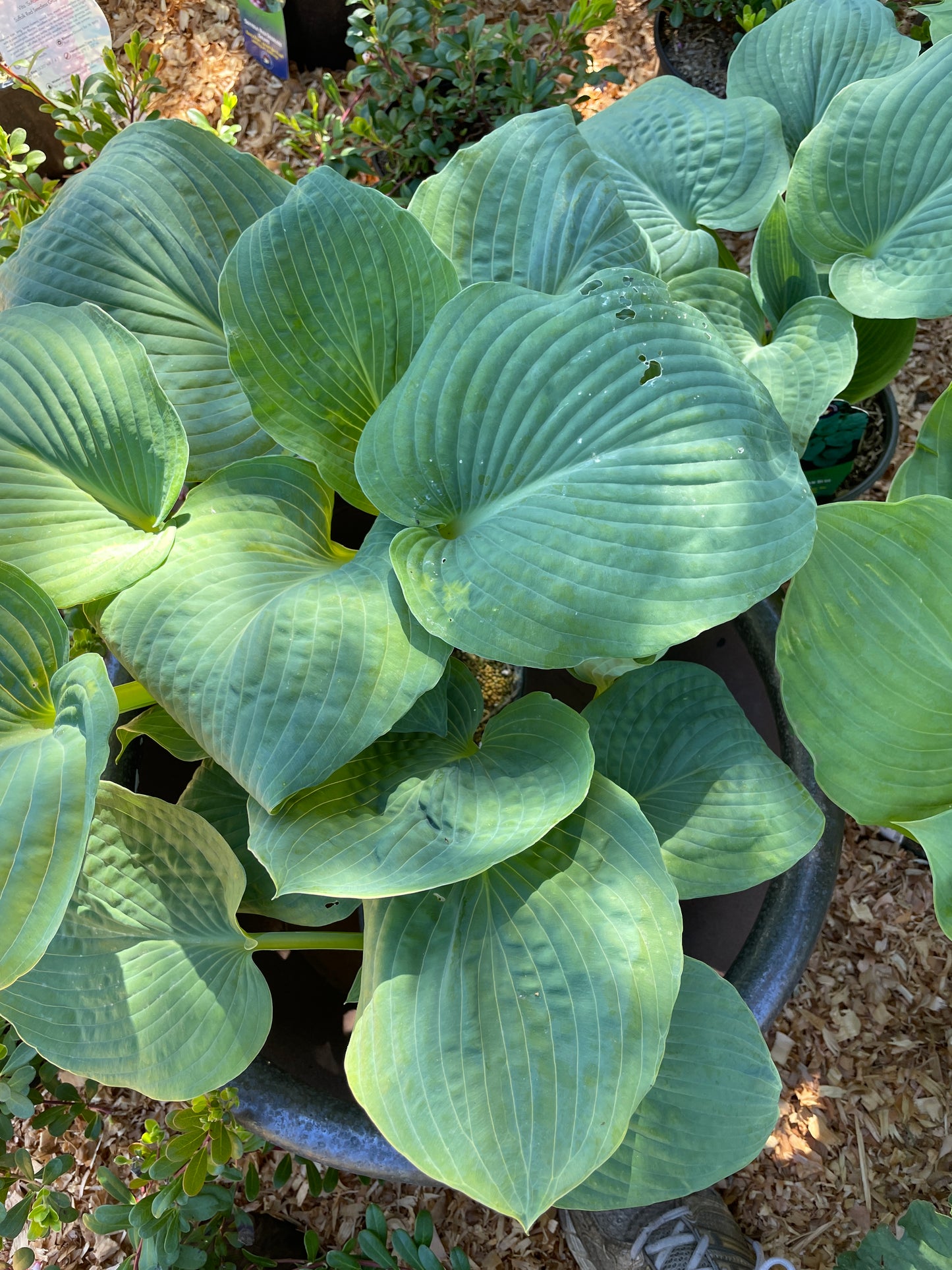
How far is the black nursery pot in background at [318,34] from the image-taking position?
1730mm

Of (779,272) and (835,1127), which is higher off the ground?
(779,272)

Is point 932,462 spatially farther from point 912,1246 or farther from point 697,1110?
point 912,1246

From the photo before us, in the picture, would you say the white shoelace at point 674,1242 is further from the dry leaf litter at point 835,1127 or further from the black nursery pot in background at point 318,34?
the black nursery pot in background at point 318,34

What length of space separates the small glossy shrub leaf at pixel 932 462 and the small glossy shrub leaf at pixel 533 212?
35 cm

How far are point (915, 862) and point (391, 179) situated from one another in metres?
1.47

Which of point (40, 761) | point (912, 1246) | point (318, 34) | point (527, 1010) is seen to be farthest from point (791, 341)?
point (318, 34)

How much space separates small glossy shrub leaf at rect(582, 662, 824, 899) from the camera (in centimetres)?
86

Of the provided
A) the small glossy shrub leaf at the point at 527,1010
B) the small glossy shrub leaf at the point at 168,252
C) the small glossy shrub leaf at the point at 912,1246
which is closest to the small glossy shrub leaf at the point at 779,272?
the small glossy shrub leaf at the point at 168,252

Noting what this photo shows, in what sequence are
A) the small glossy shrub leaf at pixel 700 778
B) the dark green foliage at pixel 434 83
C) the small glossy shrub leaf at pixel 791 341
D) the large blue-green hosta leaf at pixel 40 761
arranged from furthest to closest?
the dark green foliage at pixel 434 83, the small glossy shrub leaf at pixel 791 341, the small glossy shrub leaf at pixel 700 778, the large blue-green hosta leaf at pixel 40 761

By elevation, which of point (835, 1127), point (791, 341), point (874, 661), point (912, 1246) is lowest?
point (835, 1127)

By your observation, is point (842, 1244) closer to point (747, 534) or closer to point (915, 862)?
point (915, 862)

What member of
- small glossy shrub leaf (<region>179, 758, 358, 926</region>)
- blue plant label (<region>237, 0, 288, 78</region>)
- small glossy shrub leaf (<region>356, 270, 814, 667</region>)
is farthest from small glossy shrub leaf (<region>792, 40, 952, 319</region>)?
blue plant label (<region>237, 0, 288, 78</region>)

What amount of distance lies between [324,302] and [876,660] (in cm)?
63

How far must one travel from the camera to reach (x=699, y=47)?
185 cm
